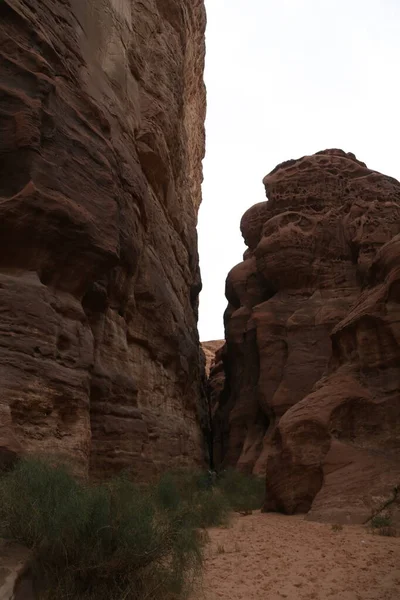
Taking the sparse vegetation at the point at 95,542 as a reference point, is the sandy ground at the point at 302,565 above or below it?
below

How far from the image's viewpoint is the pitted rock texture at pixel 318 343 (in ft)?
38.2

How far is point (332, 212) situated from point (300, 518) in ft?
59.5

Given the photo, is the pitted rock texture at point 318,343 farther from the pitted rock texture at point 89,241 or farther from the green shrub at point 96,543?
the green shrub at point 96,543

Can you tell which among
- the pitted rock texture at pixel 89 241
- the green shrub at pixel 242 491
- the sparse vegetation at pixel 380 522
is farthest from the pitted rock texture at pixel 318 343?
the pitted rock texture at pixel 89 241

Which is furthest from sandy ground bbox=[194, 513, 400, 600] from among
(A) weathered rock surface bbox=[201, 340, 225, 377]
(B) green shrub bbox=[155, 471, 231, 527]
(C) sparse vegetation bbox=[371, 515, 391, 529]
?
(A) weathered rock surface bbox=[201, 340, 225, 377]

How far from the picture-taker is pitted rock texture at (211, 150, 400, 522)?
11641mm

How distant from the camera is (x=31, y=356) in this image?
951cm

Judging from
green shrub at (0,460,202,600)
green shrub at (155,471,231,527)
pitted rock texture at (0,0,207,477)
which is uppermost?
pitted rock texture at (0,0,207,477)

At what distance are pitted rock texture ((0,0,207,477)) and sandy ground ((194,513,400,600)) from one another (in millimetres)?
3332

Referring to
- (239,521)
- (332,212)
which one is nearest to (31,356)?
→ (239,521)

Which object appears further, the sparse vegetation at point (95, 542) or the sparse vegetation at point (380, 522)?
the sparse vegetation at point (380, 522)

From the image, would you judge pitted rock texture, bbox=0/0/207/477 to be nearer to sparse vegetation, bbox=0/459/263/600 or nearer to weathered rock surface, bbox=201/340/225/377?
sparse vegetation, bbox=0/459/263/600

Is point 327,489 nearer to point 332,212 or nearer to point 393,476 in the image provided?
point 393,476

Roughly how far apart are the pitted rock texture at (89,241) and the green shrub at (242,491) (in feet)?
5.72
